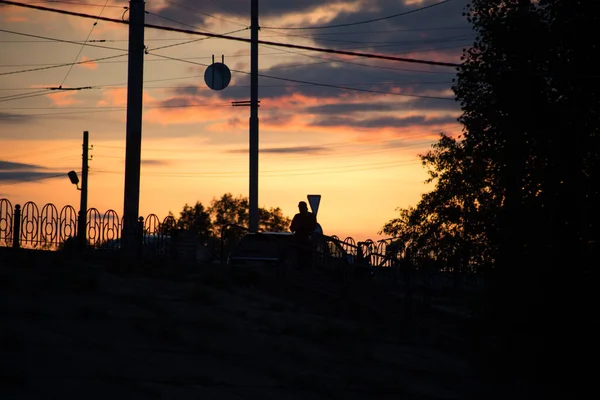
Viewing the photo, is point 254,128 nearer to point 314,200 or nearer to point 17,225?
point 314,200

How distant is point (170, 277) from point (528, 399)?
24.7ft

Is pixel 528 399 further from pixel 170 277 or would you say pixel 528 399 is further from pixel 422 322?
pixel 170 277

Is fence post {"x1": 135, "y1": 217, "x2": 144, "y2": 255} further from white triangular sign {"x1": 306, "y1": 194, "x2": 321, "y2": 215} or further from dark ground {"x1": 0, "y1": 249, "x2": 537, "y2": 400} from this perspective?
white triangular sign {"x1": 306, "y1": 194, "x2": 321, "y2": 215}

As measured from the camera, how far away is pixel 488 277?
17594mm

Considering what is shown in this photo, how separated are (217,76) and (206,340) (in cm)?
1989

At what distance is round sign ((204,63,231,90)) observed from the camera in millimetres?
32938

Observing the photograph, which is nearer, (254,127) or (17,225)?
(17,225)

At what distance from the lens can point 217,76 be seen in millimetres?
33031

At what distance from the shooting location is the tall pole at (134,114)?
23.6 meters

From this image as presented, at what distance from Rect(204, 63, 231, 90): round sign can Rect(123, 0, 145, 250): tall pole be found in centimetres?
905

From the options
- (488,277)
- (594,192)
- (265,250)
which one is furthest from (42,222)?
(594,192)

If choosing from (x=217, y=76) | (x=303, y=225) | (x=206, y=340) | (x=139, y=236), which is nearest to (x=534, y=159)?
(x=303, y=225)

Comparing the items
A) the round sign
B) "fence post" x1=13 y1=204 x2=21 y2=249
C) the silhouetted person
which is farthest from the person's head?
the round sign

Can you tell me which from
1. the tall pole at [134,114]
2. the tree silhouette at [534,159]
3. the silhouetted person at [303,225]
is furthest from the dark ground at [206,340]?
the silhouetted person at [303,225]
